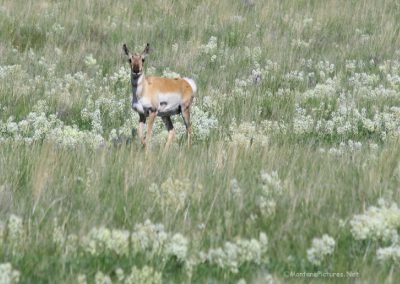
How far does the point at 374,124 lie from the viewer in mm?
10016

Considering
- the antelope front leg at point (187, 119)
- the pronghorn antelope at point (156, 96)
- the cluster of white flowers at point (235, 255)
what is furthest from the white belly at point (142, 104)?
the cluster of white flowers at point (235, 255)

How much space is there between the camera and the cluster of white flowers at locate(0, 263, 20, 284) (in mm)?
3940

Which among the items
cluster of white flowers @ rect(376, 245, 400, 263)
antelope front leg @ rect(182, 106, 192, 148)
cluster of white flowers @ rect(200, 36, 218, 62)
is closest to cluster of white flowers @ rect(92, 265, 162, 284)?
cluster of white flowers @ rect(376, 245, 400, 263)

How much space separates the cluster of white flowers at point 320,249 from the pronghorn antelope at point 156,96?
15.1ft

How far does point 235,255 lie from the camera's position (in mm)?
4488

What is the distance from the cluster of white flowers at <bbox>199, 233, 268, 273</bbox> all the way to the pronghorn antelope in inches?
Result: 179

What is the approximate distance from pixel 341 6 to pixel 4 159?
15174 mm

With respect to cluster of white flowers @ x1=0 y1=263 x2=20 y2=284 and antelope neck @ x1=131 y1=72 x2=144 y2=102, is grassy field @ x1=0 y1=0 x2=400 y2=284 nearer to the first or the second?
cluster of white flowers @ x1=0 y1=263 x2=20 y2=284

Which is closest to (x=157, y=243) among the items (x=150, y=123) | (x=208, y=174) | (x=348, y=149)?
(x=208, y=174)

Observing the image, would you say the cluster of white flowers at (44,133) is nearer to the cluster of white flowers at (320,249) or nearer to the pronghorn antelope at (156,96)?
the pronghorn antelope at (156,96)

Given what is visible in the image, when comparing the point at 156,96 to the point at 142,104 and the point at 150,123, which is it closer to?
the point at 142,104

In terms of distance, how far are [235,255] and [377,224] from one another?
110 cm

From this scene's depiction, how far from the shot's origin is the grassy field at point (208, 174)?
4480mm

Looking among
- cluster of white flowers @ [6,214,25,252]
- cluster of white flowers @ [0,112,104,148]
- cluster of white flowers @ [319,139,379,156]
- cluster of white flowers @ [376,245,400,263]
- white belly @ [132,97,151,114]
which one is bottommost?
cluster of white flowers @ [0,112,104,148]
